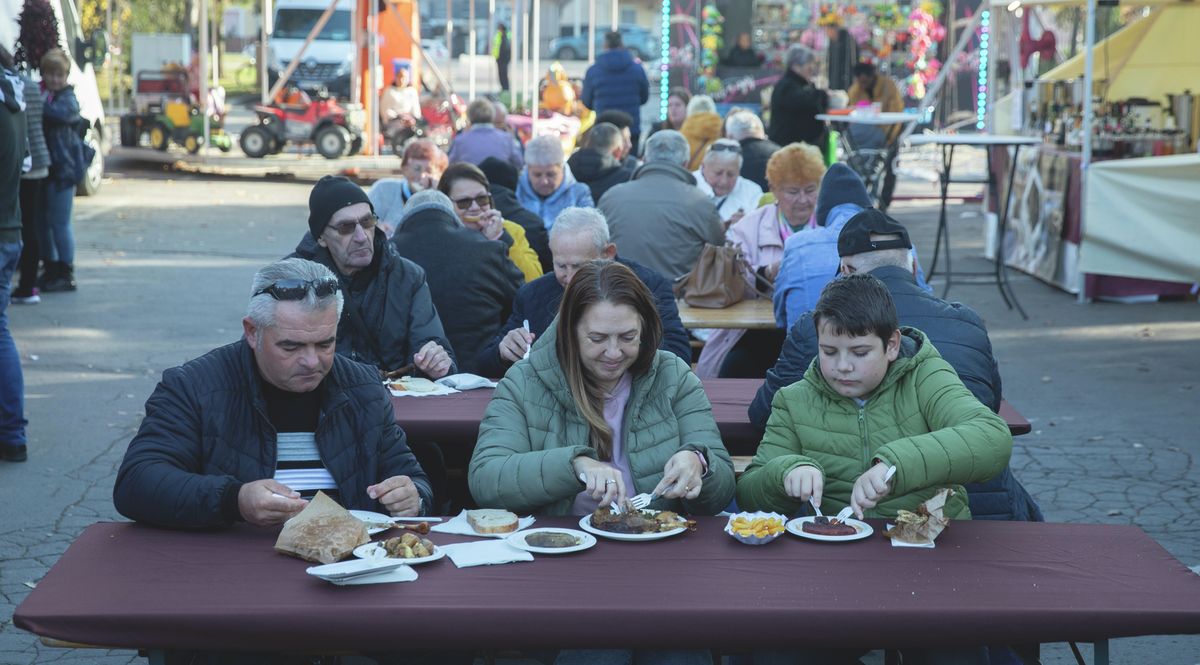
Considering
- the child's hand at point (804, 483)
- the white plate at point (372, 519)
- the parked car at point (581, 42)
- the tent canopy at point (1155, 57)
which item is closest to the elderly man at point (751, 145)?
the tent canopy at point (1155, 57)

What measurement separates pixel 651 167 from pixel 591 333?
4429mm

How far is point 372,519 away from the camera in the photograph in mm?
3490

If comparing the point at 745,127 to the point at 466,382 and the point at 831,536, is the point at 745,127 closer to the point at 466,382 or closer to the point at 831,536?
the point at 466,382

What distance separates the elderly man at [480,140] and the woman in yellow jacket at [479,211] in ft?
17.2

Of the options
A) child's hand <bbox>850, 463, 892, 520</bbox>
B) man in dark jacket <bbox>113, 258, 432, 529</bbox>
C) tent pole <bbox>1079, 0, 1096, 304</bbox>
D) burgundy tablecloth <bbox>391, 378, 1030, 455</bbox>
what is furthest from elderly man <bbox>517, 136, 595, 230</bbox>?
child's hand <bbox>850, 463, 892, 520</bbox>

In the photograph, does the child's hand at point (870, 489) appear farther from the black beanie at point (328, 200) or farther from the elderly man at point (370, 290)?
the black beanie at point (328, 200)

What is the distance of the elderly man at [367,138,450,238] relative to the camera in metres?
8.70

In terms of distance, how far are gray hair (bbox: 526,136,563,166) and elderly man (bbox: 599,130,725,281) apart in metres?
1.18

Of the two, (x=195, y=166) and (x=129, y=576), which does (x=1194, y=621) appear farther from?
(x=195, y=166)

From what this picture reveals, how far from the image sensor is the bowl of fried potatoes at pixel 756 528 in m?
3.32

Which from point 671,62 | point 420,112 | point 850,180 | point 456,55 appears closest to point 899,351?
point 850,180

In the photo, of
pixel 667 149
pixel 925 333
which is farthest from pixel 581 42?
pixel 925 333

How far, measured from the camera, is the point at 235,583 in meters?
3.01

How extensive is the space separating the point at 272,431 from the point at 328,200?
6.18ft
